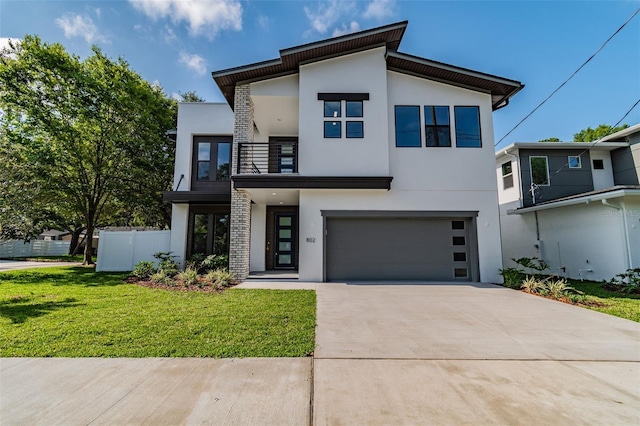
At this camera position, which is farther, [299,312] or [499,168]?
[499,168]

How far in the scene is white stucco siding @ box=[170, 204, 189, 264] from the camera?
1244cm

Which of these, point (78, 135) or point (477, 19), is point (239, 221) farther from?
point (477, 19)

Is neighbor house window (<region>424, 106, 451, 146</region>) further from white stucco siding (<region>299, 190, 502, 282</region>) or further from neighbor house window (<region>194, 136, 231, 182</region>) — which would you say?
neighbor house window (<region>194, 136, 231, 182</region>)

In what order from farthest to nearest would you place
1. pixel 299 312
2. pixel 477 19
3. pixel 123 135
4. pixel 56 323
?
pixel 123 135 < pixel 477 19 < pixel 299 312 < pixel 56 323

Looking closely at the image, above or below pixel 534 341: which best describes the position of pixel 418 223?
above

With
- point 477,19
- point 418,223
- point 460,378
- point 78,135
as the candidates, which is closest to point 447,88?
point 477,19

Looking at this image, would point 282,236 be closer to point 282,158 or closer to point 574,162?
point 282,158

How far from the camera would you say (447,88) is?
429 inches

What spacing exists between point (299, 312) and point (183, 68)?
1208 centimetres

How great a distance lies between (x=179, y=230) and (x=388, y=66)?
11.0 metres

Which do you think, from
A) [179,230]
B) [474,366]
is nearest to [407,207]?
[474,366]

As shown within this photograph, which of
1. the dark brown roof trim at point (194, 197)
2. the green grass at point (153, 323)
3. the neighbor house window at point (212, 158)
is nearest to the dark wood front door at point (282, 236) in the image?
the dark brown roof trim at point (194, 197)

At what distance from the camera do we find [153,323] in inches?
197

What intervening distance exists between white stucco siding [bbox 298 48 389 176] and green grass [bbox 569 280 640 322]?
6.66 meters
